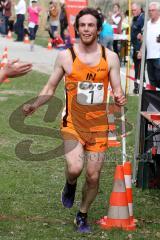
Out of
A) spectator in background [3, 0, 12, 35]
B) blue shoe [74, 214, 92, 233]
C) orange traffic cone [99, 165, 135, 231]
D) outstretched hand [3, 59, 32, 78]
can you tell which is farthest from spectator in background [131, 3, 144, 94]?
spectator in background [3, 0, 12, 35]

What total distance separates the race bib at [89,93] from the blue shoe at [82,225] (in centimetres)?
111

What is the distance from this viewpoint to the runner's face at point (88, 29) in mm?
6293

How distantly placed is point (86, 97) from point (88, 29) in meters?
0.64

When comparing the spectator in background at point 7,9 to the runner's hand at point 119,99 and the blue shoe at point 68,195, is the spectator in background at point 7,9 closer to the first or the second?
the blue shoe at point 68,195

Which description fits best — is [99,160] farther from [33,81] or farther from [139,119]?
[33,81]

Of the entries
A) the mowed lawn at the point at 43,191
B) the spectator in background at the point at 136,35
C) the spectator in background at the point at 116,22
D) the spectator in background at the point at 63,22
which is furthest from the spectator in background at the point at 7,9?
the mowed lawn at the point at 43,191

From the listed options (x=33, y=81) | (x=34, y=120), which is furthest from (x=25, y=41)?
(x=34, y=120)

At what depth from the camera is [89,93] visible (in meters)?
6.32

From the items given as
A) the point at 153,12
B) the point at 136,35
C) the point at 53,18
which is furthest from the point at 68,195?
the point at 53,18

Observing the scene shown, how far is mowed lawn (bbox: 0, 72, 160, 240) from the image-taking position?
643 centimetres

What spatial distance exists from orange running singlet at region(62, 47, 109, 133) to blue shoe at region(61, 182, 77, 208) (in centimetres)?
62

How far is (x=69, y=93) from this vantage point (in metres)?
6.40

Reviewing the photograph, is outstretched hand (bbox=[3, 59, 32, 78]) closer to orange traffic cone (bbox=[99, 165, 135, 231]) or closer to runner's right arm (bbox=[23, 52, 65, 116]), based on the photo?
runner's right arm (bbox=[23, 52, 65, 116])

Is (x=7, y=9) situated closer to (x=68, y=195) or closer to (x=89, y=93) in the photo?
(x=68, y=195)
